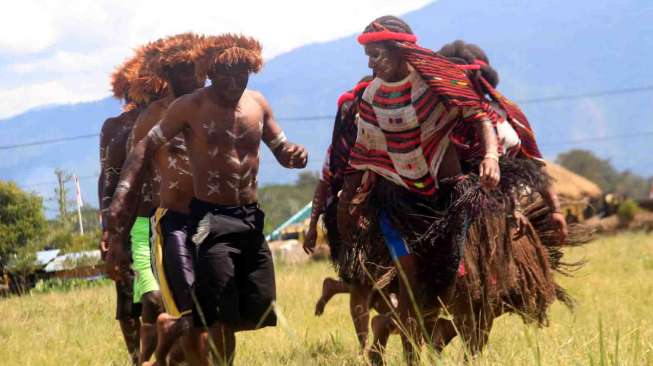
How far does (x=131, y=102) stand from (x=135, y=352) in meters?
1.73

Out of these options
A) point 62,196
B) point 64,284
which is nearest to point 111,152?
point 64,284

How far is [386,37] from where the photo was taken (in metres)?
6.10

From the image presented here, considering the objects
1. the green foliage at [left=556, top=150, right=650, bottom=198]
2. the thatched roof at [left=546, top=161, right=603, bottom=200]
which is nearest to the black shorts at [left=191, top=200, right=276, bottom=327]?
the thatched roof at [left=546, top=161, right=603, bottom=200]

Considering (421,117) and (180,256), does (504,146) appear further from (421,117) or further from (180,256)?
(180,256)

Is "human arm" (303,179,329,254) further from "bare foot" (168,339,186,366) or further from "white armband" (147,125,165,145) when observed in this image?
"white armband" (147,125,165,145)

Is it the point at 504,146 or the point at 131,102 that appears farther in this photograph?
the point at 131,102

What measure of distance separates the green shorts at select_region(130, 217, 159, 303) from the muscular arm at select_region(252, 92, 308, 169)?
102 centimetres

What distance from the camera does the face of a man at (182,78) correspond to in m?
6.79

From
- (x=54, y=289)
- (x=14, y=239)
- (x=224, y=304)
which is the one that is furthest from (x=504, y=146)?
(x=14, y=239)

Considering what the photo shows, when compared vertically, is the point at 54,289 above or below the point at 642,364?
below

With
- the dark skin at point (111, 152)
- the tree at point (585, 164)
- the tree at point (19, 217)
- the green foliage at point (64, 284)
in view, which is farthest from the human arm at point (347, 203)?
the tree at point (585, 164)

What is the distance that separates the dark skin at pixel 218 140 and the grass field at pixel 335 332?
0.82m

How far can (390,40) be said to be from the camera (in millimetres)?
6117

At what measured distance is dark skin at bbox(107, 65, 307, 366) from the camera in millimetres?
6023
